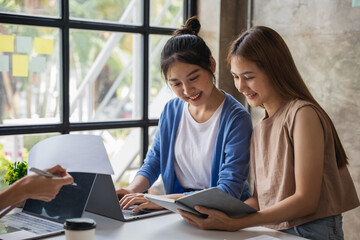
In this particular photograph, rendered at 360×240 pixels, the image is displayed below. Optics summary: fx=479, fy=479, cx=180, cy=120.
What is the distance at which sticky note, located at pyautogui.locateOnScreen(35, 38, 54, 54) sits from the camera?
257cm

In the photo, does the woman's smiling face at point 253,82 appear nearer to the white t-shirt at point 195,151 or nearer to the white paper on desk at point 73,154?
the white t-shirt at point 195,151

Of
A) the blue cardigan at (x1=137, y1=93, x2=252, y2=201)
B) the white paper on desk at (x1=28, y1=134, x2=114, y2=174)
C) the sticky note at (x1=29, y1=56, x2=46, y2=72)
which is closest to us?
the white paper on desk at (x1=28, y1=134, x2=114, y2=174)

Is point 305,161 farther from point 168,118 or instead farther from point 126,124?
point 126,124

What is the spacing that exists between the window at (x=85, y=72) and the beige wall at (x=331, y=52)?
71 cm

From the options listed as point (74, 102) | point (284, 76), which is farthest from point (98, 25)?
point (284, 76)

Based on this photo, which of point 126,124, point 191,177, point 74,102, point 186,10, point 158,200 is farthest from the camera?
point 186,10

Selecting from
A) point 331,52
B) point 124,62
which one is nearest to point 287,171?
point 331,52

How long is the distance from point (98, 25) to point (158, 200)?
4.96 feet

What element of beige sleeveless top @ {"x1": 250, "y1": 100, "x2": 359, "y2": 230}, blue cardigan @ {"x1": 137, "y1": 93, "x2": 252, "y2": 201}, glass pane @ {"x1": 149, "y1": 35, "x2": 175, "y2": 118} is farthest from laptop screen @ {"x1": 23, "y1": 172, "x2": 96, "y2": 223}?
glass pane @ {"x1": 149, "y1": 35, "x2": 175, "y2": 118}

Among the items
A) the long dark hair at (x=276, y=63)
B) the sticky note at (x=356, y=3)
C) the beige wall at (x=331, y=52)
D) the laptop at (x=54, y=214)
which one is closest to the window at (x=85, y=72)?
the beige wall at (x=331, y=52)

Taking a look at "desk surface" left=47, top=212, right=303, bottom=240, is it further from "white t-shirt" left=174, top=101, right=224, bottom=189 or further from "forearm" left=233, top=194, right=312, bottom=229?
"white t-shirt" left=174, top=101, right=224, bottom=189

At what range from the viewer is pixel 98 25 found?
2807 millimetres

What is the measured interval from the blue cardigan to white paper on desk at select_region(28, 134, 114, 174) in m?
0.51

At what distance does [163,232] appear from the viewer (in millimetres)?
1559
